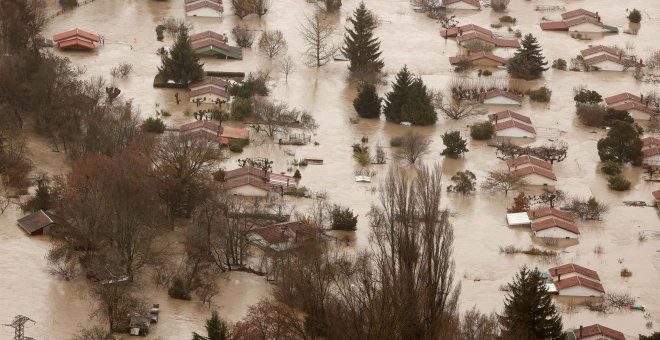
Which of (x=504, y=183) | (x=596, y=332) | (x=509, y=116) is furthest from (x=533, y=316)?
(x=509, y=116)

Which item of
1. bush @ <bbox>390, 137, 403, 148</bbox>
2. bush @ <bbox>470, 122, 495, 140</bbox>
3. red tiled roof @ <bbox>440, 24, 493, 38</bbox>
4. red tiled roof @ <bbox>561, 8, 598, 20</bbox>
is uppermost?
red tiled roof @ <bbox>561, 8, 598, 20</bbox>

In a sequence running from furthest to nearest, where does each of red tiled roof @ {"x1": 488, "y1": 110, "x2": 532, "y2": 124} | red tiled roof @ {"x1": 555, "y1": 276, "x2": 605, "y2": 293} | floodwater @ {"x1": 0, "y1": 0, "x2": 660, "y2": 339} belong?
red tiled roof @ {"x1": 488, "y1": 110, "x2": 532, "y2": 124}, red tiled roof @ {"x1": 555, "y1": 276, "x2": 605, "y2": 293}, floodwater @ {"x1": 0, "y1": 0, "x2": 660, "y2": 339}

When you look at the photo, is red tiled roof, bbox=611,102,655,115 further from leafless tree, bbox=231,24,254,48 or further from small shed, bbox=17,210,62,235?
small shed, bbox=17,210,62,235

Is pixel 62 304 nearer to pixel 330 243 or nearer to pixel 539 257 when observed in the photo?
pixel 330 243

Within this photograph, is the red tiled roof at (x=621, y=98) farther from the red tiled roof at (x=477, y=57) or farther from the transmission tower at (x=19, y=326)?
the transmission tower at (x=19, y=326)

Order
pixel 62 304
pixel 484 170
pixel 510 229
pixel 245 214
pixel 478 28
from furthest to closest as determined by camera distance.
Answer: pixel 478 28, pixel 484 170, pixel 510 229, pixel 245 214, pixel 62 304

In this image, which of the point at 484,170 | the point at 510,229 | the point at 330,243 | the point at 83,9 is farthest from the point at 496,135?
the point at 83,9

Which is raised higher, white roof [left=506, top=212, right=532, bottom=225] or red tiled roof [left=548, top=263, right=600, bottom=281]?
white roof [left=506, top=212, right=532, bottom=225]

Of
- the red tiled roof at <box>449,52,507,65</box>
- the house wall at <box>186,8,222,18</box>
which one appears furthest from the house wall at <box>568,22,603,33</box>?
the house wall at <box>186,8,222,18</box>
